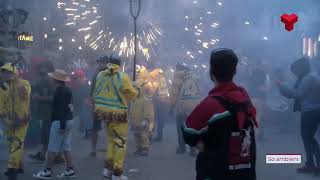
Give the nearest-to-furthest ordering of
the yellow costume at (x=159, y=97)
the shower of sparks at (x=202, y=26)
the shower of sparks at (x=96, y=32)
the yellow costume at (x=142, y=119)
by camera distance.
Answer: the yellow costume at (x=142, y=119) < the yellow costume at (x=159, y=97) < the shower of sparks at (x=96, y=32) < the shower of sparks at (x=202, y=26)

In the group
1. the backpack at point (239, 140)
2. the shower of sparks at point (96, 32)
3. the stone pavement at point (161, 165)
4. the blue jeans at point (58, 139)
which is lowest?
the stone pavement at point (161, 165)

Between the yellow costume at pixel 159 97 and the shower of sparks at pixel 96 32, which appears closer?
the yellow costume at pixel 159 97

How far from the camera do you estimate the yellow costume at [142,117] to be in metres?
10.4

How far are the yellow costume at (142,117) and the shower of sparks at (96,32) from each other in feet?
34.1

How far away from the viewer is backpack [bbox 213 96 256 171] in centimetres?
369

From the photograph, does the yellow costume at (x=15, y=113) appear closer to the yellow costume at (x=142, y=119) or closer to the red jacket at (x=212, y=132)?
the yellow costume at (x=142, y=119)

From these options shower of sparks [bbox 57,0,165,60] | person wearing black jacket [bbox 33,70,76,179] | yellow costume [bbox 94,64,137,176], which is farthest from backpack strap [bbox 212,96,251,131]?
shower of sparks [bbox 57,0,165,60]

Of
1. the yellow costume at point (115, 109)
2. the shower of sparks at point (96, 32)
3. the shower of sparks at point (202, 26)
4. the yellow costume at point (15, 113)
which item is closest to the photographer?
the yellow costume at point (115, 109)

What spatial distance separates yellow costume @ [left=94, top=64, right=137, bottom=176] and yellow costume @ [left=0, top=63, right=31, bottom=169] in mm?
1103

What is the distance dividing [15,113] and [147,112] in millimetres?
3255

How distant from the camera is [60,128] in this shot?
817 centimetres

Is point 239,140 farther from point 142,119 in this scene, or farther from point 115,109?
point 142,119

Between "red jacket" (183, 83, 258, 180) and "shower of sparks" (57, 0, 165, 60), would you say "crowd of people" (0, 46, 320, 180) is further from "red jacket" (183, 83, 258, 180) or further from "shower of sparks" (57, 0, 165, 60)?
"shower of sparks" (57, 0, 165, 60)

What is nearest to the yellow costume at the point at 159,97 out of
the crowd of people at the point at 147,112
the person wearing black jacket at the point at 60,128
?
the crowd of people at the point at 147,112
